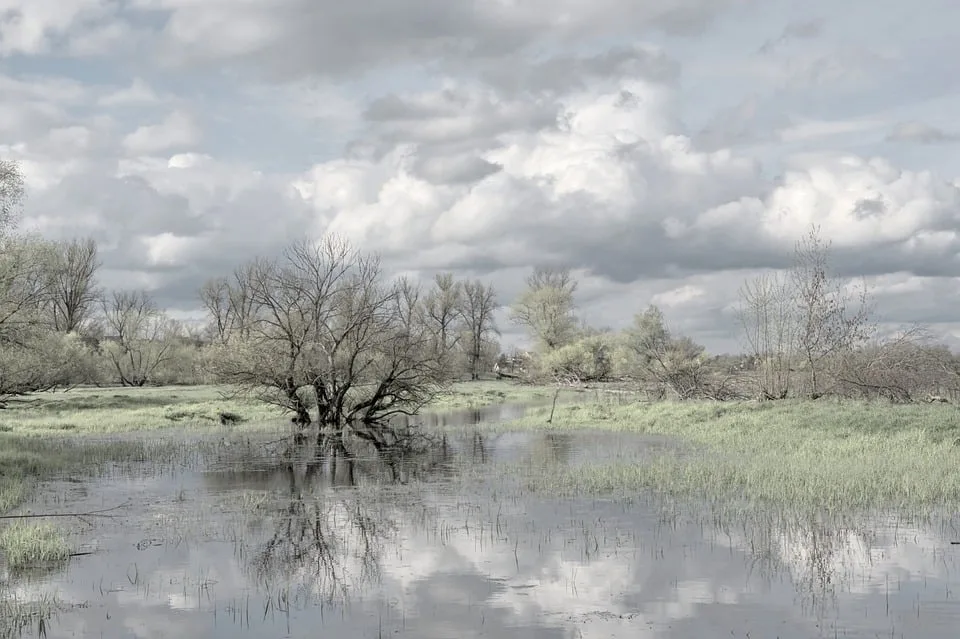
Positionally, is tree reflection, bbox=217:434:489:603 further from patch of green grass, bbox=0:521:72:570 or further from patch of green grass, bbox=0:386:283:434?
patch of green grass, bbox=0:386:283:434

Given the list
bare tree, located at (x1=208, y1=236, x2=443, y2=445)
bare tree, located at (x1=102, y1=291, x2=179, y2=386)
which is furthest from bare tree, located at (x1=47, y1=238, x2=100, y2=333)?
bare tree, located at (x1=208, y1=236, x2=443, y2=445)

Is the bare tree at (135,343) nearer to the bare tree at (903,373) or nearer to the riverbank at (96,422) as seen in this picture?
the riverbank at (96,422)

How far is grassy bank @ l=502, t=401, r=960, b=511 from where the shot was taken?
16.5 meters

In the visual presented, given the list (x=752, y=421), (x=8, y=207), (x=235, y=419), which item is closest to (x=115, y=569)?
(x=8, y=207)

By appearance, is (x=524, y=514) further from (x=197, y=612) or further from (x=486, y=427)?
(x=486, y=427)

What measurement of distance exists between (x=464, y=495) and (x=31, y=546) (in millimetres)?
8289

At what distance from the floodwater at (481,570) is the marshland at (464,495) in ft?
0.19

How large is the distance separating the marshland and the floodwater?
57mm

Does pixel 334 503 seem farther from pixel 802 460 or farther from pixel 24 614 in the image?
pixel 802 460

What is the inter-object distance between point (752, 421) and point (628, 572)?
19104 mm

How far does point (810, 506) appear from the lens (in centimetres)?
1539

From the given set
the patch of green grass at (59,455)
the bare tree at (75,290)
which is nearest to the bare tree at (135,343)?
the bare tree at (75,290)

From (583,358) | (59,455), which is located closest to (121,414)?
(59,455)

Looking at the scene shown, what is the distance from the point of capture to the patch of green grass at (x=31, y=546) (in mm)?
12352
